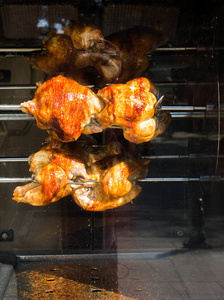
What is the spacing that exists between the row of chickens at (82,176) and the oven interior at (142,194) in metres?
0.12

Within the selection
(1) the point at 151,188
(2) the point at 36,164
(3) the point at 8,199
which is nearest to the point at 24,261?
(3) the point at 8,199

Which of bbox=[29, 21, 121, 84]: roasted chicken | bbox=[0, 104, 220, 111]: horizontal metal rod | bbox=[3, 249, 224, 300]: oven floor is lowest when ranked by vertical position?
bbox=[3, 249, 224, 300]: oven floor

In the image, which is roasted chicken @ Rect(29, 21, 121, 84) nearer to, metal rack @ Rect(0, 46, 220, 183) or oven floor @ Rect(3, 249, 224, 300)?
metal rack @ Rect(0, 46, 220, 183)

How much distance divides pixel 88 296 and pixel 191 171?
796mm

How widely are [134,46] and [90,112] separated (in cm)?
40

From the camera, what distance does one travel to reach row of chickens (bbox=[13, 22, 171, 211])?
4.63ft

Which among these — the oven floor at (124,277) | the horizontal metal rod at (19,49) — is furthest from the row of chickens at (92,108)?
the oven floor at (124,277)

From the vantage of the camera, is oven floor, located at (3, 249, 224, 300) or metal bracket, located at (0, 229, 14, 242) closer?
oven floor, located at (3, 249, 224, 300)

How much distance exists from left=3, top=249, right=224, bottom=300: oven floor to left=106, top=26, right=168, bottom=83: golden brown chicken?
93 cm

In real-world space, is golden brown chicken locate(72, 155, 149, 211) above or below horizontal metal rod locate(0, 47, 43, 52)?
below

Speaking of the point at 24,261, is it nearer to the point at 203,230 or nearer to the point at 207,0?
the point at 203,230

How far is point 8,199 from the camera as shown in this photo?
1932 mm

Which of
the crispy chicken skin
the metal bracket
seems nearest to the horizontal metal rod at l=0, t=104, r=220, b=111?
the crispy chicken skin

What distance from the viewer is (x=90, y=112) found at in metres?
1.42
